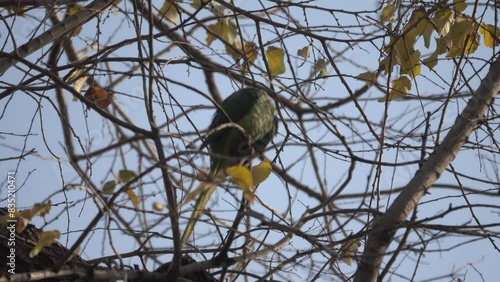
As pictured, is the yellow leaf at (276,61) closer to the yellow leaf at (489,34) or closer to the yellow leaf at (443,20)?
A: the yellow leaf at (443,20)

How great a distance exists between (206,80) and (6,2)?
69.3 inches

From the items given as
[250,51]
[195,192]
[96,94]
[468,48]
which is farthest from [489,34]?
[96,94]

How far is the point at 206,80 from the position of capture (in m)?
4.58

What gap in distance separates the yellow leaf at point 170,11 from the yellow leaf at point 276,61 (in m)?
0.66

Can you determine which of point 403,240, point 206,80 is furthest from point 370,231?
point 206,80

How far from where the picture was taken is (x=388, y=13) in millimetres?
2896

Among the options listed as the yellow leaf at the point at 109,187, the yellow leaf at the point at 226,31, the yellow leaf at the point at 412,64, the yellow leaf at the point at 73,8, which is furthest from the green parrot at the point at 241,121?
the yellow leaf at the point at 109,187

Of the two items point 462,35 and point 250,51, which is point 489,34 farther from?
point 250,51

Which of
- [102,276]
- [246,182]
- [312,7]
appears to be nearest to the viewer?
[246,182]

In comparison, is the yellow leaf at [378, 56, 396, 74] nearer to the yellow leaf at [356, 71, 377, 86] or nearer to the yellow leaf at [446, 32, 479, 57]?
the yellow leaf at [356, 71, 377, 86]

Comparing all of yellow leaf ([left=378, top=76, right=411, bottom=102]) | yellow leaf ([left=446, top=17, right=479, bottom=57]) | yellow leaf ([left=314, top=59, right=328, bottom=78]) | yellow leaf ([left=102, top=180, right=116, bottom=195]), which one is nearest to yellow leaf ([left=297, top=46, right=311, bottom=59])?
yellow leaf ([left=314, top=59, right=328, bottom=78])

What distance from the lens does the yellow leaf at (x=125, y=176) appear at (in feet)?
6.67

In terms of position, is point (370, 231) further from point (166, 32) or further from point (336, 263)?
point (166, 32)

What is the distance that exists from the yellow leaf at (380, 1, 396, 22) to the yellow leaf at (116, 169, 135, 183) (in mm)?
1428
